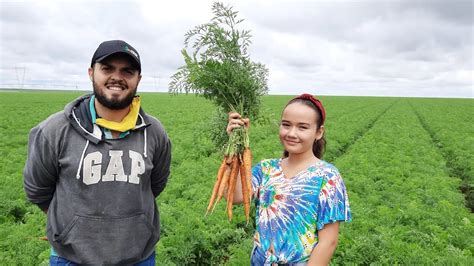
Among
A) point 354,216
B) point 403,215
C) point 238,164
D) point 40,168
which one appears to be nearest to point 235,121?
point 238,164

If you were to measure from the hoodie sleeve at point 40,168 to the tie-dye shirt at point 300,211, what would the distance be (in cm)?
163

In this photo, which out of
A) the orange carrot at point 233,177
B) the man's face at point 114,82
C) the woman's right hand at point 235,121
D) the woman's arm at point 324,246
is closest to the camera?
the woman's arm at point 324,246

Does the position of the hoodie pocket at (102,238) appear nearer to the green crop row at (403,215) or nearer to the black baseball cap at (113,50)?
the black baseball cap at (113,50)

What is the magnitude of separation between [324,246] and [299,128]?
884 mm

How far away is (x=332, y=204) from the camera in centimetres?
277

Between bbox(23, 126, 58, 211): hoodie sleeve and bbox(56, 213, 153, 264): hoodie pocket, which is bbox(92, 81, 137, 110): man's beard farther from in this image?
bbox(56, 213, 153, 264): hoodie pocket

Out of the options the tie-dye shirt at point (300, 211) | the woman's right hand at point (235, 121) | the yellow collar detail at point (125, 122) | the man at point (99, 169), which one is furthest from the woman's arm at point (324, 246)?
the yellow collar detail at point (125, 122)

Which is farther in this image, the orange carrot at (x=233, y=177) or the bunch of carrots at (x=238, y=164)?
the orange carrot at (x=233, y=177)

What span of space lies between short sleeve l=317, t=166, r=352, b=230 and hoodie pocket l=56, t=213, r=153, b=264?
1397 mm

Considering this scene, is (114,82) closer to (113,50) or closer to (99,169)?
(113,50)

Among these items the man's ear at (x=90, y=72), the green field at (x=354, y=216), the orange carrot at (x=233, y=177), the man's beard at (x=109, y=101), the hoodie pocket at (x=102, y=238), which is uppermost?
the man's ear at (x=90, y=72)

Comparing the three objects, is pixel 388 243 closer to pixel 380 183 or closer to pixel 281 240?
pixel 281 240

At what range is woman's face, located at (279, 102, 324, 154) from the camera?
2.95 m

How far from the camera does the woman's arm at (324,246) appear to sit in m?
2.76
